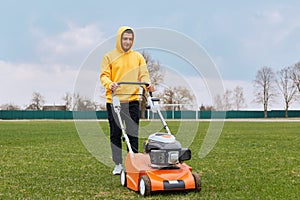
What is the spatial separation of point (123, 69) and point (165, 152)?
→ 1646 mm

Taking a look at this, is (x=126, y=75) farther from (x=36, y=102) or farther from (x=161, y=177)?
(x=36, y=102)

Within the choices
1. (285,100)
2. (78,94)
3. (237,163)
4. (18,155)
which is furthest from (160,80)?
(285,100)

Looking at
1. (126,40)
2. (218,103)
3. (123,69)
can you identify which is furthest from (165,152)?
(218,103)

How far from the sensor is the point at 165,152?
16.5ft

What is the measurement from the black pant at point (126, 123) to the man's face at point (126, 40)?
0.79m

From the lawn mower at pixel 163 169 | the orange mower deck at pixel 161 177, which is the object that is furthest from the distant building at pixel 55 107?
the lawn mower at pixel 163 169

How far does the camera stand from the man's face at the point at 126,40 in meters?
6.12

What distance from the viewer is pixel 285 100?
6719 centimetres

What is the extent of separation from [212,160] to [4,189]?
4.21m

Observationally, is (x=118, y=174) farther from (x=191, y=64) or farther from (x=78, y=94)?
(x=191, y=64)

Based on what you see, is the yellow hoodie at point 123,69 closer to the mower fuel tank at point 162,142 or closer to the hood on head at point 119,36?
the hood on head at point 119,36

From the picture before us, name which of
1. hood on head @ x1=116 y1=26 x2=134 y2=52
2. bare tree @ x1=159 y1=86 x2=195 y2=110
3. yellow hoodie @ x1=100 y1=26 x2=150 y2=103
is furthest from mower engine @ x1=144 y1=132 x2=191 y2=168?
hood on head @ x1=116 y1=26 x2=134 y2=52

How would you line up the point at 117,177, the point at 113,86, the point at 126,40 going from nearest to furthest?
the point at 113,86 < the point at 126,40 < the point at 117,177

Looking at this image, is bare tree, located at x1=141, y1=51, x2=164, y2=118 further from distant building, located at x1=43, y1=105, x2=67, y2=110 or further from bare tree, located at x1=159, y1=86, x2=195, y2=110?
distant building, located at x1=43, y1=105, x2=67, y2=110
